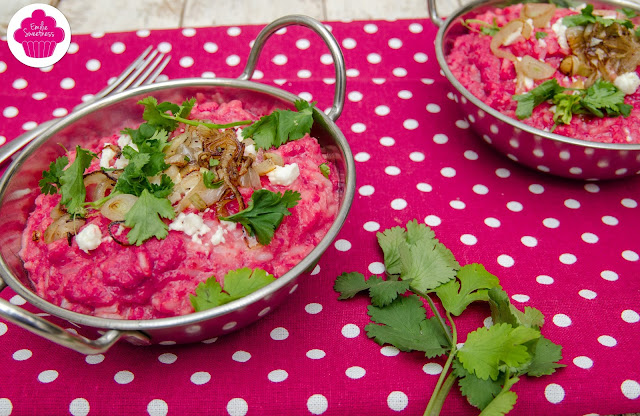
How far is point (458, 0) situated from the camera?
387 centimetres

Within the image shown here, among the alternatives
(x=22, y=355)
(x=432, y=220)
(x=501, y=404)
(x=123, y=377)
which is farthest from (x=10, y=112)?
(x=501, y=404)

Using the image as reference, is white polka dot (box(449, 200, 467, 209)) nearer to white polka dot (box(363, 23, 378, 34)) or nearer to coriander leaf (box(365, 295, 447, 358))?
coriander leaf (box(365, 295, 447, 358))

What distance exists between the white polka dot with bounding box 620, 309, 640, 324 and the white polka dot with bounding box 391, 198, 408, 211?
84 centimetres

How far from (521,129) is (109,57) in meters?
2.05

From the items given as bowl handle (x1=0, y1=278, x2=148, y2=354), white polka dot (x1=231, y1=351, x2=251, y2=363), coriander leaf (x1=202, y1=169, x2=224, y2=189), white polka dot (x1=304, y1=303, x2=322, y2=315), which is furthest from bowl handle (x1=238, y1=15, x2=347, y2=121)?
bowl handle (x1=0, y1=278, x2=148, y2=354)

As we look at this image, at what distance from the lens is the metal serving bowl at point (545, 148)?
6.40ft

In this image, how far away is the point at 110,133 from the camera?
2143mm

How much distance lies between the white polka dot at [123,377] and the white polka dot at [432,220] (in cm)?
118

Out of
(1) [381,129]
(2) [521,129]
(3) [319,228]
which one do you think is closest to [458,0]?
(1) [381,129]

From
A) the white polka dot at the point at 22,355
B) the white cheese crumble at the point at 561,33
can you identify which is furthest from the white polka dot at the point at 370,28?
the white polka dot at the point at 22,355

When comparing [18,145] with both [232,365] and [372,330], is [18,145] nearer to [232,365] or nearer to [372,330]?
[232,365]

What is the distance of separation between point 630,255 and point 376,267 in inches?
36.8

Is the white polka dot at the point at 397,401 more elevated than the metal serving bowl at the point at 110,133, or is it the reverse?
the metal serving bowl at the point at 110,133

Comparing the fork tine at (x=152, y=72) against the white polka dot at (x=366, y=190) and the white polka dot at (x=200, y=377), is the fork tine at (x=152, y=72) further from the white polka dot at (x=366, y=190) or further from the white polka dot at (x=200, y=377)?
the white polka dot at (x=200, y=377)
